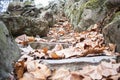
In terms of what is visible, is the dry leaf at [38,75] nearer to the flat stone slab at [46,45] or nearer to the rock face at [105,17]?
the rock face at [105,17]

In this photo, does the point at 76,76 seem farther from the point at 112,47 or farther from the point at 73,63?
the point at 112,47

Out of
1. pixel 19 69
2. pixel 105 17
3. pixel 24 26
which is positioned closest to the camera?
pixel 19 69

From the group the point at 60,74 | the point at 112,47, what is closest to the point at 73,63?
the point at 60,74

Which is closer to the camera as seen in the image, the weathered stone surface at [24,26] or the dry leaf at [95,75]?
the dry leaf at [95,75]

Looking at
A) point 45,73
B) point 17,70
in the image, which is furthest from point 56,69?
point 17,70

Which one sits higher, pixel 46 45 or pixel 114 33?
pixel 114 33

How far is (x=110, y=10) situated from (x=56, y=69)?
7.24 feet

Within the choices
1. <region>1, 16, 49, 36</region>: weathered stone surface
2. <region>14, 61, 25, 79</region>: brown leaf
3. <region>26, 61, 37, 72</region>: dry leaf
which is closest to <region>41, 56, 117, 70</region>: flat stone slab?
<region>26, 61, 37, 72</region>: dry leaf

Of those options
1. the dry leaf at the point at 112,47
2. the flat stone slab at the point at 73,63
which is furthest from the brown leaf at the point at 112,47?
the flat stone slab at the point at 73,63

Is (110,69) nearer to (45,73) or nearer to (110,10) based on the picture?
(45,73)

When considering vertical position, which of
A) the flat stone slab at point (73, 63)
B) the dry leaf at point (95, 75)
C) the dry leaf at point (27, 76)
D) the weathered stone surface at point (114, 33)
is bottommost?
the dry leaf at point (95, 75)

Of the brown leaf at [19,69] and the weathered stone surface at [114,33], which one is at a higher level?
the weathered stone surface at [114,33]

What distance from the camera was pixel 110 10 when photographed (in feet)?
12.9

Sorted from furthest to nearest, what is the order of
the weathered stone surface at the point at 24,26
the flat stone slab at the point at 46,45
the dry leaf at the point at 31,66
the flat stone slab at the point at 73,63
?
the weathered stone surface at the point at 24,26
the flat stone slab at the point at 46,45
the flat stone slab at the point at 73,63
the dry leaf at the point at 31,66
